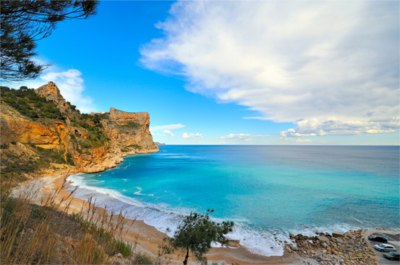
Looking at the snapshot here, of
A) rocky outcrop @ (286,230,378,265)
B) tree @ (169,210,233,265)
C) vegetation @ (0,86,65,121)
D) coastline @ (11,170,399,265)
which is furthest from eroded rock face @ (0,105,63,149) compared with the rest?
rocky outcrop @ (286,230,378,265)

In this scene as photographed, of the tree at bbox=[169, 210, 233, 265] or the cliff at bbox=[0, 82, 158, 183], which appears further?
the cliff at bbox=[0, 82, 158, 183]

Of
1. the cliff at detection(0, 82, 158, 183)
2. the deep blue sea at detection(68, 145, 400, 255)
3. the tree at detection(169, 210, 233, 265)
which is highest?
the cliff at detection(0, 82, 158, 183)

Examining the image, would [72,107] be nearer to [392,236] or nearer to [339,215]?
[339,215]

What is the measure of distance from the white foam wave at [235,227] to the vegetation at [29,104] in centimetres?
1537

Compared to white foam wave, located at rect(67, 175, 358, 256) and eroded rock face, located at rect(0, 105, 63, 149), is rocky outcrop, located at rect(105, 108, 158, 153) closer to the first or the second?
eroded rock face, located at rect(0, 105, 63, 149)

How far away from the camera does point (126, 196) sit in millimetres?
22250

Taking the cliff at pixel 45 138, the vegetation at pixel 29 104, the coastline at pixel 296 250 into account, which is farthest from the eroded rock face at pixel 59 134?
the coastline at pixel 296 250

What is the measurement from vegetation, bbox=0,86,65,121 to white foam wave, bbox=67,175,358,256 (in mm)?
15375

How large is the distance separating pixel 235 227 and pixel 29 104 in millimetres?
35580

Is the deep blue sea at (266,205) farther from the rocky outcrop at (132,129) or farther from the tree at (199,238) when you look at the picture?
the rocky outcrop at (132,129)

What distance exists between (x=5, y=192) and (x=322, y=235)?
18.3 m

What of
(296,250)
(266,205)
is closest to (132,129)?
(266,205)

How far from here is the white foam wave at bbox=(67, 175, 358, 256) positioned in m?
12.3

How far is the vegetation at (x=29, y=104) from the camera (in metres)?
25.8
